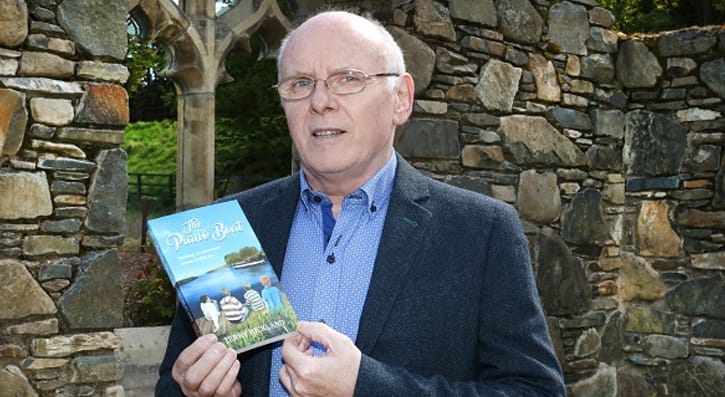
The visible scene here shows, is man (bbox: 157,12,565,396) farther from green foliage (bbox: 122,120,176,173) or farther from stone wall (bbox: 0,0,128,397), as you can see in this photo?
green foliage (bbox: 122,120,176,173)

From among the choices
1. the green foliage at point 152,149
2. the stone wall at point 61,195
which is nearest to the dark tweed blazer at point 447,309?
the stone wall at point 61,195

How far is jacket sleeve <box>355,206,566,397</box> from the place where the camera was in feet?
5.98

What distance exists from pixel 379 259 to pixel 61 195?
2.28 metres

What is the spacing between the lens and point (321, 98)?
1861mm

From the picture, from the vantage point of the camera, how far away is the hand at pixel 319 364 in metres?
1.58

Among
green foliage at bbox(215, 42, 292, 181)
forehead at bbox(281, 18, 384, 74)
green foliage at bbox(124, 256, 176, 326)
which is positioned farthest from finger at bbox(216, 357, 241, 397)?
green foliage at bbox(215, 42, 292, 181)

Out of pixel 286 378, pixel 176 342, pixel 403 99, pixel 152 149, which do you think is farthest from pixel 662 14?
pixel 286 378

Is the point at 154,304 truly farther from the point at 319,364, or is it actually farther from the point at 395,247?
the point at 319,364

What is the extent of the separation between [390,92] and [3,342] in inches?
93.7

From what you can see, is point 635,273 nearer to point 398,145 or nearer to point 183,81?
point 398,145

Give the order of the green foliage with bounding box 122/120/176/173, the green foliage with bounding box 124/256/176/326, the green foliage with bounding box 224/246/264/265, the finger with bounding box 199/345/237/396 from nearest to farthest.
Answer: the finger with bounding box 199/345/237/396
the green foliage with bounding box 224/246/264/265
the green foliage with bounding box 124/256/176/326
the green foliage with bounding box 122/120/176/173

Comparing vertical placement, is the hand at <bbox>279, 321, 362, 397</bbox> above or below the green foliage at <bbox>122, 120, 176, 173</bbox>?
above

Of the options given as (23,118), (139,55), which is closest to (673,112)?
(23,118)

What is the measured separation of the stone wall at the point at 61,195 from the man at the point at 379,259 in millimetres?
1922
